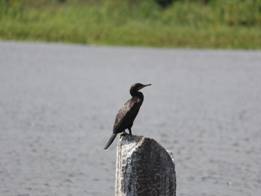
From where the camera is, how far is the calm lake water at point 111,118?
12117mm

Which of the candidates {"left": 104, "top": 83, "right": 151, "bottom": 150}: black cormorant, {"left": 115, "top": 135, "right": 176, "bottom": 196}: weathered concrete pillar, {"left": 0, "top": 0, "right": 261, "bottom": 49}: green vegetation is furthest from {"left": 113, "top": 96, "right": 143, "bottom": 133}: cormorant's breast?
{"left": 0, "top": 0, "right": 261, "bottom": 49}: green vegetation

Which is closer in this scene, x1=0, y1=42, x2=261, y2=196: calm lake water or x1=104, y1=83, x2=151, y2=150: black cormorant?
x1=104, y1=83, x2=151, y2=150: black cormorant

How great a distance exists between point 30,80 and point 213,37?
16187 mm

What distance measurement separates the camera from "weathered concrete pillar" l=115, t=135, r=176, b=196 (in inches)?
275

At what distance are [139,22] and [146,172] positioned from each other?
3587cm

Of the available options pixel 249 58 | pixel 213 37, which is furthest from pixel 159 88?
pixel 213 37

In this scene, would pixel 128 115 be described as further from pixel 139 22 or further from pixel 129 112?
pixel 139 22

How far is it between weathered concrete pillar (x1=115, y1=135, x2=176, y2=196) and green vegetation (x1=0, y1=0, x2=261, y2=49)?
32510 millimetres

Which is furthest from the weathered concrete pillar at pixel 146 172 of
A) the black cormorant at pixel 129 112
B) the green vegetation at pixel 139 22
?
the green vegetation at pixel 139 22

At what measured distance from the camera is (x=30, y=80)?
25.9 meters

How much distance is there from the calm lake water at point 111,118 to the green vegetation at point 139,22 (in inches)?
153

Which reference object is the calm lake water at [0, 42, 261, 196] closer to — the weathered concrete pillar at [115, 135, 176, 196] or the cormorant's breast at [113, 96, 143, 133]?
the cormorant's breast at [113, 96, 143, 133]

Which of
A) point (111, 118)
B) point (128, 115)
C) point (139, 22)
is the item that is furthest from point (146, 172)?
point (139, 22)

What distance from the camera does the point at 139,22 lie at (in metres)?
42.6
